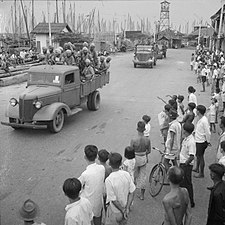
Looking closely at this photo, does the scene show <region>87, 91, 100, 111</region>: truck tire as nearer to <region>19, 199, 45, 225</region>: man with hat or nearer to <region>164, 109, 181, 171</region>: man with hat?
<region>164, 109, 181, 171</region>: man with hat

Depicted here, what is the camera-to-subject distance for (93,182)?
3.95 metres

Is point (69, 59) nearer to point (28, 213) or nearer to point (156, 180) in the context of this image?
point (156, 180)

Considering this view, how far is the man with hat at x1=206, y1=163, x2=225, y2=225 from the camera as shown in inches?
145

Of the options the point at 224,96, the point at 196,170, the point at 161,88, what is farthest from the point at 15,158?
the point at 161,88

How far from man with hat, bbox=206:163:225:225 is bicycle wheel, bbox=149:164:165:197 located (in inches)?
73.9

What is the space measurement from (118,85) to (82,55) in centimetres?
696

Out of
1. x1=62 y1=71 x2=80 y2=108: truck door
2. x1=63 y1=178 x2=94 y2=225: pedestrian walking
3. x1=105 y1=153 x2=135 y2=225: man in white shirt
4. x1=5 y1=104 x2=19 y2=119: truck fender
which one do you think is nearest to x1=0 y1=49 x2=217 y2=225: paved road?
x1=5 y1=104 x2=19 y2=119: truck fender

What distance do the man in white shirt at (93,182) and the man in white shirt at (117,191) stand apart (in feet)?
0.67

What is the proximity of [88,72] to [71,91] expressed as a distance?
5.12ft

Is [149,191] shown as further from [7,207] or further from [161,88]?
[161,88]

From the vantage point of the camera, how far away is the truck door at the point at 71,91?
385 inches

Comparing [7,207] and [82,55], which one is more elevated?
[82,55]

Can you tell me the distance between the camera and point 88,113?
38.8 ft

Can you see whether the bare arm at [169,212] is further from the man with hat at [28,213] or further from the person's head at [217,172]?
the man with hat at [28,213]
